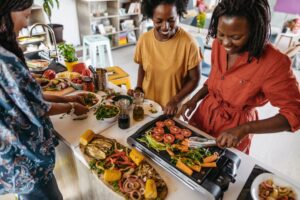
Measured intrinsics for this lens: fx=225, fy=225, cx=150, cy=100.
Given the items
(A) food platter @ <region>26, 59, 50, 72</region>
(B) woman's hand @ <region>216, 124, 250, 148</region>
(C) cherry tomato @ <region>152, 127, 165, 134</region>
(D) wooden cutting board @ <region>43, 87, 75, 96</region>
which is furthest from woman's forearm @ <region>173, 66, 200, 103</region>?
(A) food platter @ <region>26, 59, 50, 72</region>

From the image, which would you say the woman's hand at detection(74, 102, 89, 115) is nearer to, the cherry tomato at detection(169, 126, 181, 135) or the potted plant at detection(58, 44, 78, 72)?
the cherry tomato at detection(169, 126, 181, 135)

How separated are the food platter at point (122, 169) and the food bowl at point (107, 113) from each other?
0.14m

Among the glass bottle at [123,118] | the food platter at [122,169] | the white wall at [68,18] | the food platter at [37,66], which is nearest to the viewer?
the food platter at [122,169]

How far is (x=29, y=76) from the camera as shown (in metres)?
0.78

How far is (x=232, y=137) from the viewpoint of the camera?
0.95 m

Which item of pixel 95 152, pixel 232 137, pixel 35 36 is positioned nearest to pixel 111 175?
pixel 95 152

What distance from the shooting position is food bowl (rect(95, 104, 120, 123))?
3.98 feet

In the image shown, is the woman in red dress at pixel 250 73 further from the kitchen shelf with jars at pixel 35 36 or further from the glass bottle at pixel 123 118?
the kitchen shelf with jars at pixel 35 36

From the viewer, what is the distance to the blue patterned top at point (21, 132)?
74cm

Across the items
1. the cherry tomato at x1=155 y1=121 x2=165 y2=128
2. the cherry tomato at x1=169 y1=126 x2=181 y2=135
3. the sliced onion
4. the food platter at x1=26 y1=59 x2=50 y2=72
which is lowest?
the sliced onion

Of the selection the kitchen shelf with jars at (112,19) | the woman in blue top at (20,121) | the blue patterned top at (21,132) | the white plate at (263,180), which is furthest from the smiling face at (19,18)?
the kitchen shelf with jars at (112,19)

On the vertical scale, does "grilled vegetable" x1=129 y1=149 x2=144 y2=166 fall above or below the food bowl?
below

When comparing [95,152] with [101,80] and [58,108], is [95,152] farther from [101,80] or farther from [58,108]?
[101,80]

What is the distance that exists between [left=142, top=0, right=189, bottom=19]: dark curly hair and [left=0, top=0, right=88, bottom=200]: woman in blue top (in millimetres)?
728
